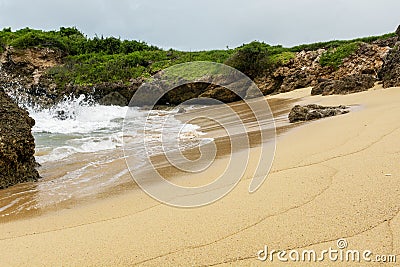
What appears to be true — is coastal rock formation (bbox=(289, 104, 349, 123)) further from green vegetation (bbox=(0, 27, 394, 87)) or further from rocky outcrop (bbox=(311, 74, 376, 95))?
green vegetation (bbox=(0, 27, 394, 87))

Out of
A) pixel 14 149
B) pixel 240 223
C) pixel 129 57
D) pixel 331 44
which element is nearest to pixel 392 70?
pixel 331 44

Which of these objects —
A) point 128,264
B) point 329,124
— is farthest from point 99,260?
point 329,124

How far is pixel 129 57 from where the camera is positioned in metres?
25.9

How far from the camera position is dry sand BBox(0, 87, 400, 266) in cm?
203

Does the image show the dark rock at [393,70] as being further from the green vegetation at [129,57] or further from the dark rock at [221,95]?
the dark rock at [221,95]

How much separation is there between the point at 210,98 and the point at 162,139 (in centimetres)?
1245

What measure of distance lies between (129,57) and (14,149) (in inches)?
875

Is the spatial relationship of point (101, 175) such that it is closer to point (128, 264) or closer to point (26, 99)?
point (128, 264)

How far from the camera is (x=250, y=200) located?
2.79m

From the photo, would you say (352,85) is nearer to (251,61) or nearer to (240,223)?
(251,61)

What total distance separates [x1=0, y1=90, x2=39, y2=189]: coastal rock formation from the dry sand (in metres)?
1.78

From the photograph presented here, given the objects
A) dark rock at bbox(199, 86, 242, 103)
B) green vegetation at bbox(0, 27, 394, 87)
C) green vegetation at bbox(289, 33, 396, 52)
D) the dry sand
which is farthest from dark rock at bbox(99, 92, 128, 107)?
the dry sand

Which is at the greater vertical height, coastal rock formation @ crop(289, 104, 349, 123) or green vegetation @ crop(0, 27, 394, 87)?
green vegetation @ crop(0, 27, 394, 87)

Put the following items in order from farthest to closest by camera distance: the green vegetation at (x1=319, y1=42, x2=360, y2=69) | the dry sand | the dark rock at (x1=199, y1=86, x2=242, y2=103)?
the dark rock at (x1=199, y1=86, x2=242, y2=103) < the green vegetation at (x1=319, y1=42, x2=360, y2=69) < the dry sand
